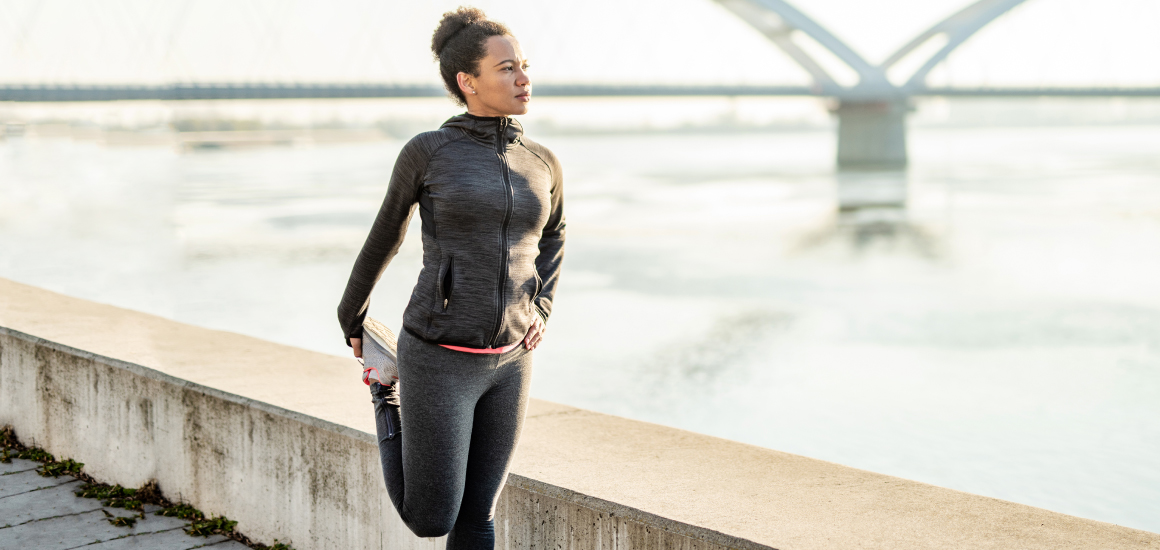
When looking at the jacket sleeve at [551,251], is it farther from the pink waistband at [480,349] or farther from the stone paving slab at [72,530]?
the stone paving slab at [72,530]

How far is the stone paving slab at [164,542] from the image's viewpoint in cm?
241

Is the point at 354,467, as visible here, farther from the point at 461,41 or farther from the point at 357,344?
the point at 461,41

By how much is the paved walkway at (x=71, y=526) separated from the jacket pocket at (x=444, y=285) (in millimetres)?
1290

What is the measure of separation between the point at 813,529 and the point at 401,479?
29.7 inches

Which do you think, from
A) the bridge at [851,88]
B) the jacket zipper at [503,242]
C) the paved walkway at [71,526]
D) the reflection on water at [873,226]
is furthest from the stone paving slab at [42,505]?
the bridge at [851,88]

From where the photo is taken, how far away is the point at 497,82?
1566mm

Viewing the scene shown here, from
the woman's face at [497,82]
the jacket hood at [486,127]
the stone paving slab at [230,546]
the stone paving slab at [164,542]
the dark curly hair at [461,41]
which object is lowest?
the stone paving slab at [230,546]

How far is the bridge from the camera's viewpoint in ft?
115

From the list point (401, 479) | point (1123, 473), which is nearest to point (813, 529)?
point (401, 479)

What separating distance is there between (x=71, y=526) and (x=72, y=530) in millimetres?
34

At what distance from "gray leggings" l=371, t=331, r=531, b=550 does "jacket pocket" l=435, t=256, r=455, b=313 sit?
67 mm

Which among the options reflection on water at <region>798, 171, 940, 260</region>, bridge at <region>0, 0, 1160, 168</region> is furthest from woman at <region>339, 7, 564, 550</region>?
bridge at <region>0, 0, 1160, 168</region>

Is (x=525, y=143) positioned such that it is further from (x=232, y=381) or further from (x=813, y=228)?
(x=813, y=228)

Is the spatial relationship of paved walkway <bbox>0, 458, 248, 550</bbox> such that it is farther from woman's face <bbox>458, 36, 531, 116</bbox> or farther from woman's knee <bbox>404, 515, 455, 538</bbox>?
woman's face <bbox>458, 36, 531, 116</bbox>
